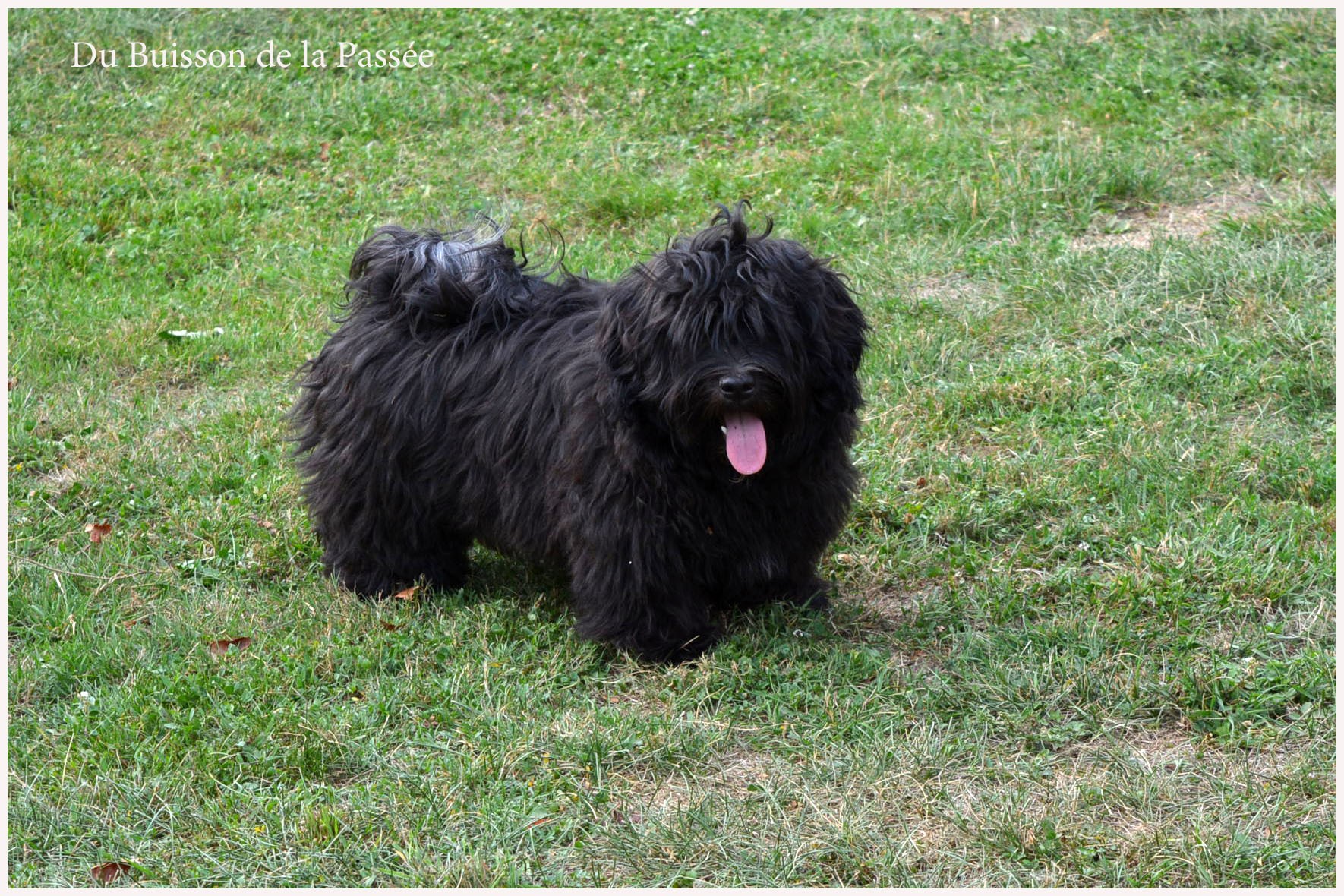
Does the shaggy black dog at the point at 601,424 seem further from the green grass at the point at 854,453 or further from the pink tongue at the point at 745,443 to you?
the green grass at the point at 854,453

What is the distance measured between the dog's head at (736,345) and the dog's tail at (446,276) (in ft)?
2.72

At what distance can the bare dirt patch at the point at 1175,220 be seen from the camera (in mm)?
8172

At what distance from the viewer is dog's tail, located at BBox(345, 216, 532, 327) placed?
5.17 m

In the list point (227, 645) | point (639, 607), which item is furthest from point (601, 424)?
point (227, 645)

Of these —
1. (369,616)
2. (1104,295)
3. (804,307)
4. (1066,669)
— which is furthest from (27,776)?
(1104,295)

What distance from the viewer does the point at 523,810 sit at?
4.04 meters

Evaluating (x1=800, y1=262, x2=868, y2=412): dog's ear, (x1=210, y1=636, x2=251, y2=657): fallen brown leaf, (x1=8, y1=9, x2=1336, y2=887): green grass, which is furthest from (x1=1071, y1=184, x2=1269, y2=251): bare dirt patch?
(x1=210, y1=636, x2=251, y2=657): fallen brown leaf

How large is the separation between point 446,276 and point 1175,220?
5.06 meters

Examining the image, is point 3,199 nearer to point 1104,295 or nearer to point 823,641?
point 823,641

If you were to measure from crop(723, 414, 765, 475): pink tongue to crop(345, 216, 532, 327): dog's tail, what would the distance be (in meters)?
1.20

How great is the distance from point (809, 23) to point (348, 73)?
3676 millimetres

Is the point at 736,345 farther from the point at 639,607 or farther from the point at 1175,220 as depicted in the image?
the point at 1175,220

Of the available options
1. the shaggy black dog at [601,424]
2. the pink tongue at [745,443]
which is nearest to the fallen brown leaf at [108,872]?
the shaggy black dog at [601,424]

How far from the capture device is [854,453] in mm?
6293
